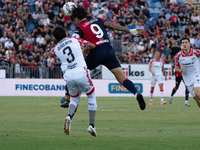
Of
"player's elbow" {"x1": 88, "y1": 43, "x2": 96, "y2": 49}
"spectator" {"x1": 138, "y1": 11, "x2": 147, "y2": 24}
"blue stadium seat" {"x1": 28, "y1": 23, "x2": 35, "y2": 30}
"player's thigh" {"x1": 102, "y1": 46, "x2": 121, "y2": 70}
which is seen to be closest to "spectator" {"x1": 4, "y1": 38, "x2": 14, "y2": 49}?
"blue stadium seat" {"x1": 28, "y1": 23, "x2": 35, "y2": 30}

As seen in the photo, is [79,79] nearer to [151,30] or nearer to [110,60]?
[110,60]

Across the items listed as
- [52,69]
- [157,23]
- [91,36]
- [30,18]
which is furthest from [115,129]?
[157,23]

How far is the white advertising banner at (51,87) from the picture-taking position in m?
22.2

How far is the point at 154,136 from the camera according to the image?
286 inches

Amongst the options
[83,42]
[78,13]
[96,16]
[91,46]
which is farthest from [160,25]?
[83,42]

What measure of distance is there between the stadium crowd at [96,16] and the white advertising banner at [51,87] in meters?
0.60

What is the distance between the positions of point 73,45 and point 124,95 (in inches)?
658

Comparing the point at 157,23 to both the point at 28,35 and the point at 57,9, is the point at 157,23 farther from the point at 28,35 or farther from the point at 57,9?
the point at 28,35

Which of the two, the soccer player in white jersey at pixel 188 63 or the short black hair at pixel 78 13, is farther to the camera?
the soccer player in white jersey at pixel 188 63

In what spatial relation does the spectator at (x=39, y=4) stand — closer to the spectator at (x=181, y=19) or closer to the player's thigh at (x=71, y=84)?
the spectator at (x=181, y=19)

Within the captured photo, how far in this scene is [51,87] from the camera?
74.6 feet

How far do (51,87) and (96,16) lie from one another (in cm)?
670

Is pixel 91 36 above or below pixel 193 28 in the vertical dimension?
above

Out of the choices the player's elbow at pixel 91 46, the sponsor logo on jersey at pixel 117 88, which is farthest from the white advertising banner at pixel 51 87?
the player's elbow at pixel 91 46
